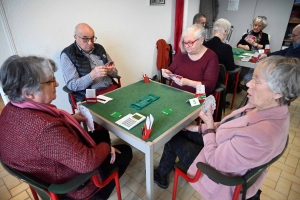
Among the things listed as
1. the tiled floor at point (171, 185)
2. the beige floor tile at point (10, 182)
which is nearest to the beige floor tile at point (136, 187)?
the tiled floor at point (171, 185)

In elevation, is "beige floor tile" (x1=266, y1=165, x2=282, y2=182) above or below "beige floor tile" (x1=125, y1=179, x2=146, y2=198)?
below

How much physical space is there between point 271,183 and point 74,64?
7.40ft

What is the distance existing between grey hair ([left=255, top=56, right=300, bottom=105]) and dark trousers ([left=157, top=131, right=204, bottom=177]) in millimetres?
624

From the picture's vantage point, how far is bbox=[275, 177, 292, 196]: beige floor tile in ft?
5.40

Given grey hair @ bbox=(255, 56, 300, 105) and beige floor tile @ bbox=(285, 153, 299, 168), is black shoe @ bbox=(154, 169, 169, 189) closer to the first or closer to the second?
grey hair @ bbox=(255, 56, 300, 105)

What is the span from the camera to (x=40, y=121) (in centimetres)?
86

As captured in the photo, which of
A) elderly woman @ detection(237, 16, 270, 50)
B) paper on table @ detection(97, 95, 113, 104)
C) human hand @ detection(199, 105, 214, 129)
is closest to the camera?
human hand @ detection(199, 105, 214, 129)

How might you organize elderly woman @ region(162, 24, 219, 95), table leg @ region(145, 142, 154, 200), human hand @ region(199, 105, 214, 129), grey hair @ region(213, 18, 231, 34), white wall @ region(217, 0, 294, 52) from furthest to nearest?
white wall @ region(217, 0, 294, 52)
grey hair @ region(213, 18, 231, 34)
elderly woman @ region(162, 24, 219, 95)
human hand @ region(199, 105, 214, 129)
table leg @ region(145, 142, 154, 200)

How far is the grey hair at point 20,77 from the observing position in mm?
893

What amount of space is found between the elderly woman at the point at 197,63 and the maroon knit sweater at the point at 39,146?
1.24 metres

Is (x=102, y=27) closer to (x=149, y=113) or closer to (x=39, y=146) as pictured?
(x=149, y=113)

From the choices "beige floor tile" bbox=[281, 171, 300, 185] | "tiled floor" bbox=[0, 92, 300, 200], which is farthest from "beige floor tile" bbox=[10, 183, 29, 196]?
"beige floor tile" bbox=[281, 171, 300, 185]

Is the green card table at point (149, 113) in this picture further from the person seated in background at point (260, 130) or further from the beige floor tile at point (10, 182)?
the beige floor tile at point (10, 182)

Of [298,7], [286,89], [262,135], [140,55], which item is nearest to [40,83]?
[262,135]
